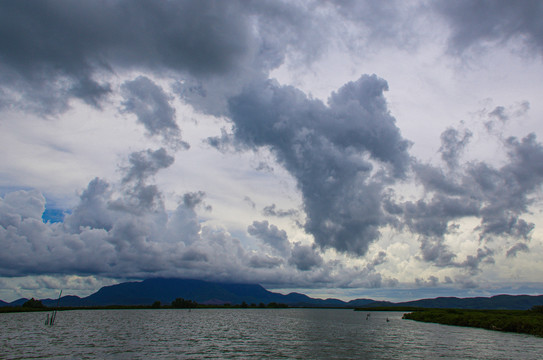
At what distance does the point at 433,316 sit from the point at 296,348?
502 ft

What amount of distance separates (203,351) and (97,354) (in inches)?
751

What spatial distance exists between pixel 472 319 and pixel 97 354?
6113 inches

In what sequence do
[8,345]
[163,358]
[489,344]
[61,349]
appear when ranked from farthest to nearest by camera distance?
[489,344] → [8,345] → [61,349] → [163,358]

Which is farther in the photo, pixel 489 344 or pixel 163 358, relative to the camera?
pixel 489 344

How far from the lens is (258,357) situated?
207 ft

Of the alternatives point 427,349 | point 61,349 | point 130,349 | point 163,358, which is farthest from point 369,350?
point 61,349

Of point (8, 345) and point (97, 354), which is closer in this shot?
point (97, 354)

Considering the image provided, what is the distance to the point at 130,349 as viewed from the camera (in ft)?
238

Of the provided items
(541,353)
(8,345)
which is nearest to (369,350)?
(541,353)

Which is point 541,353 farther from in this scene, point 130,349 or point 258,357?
point 130,349

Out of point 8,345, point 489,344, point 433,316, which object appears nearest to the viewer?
point 8,345

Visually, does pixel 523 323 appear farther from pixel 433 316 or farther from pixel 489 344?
pixel 433 316

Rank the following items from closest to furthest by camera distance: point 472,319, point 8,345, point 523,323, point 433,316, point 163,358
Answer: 1. point 163,358
2. point 8,345
3. point 523,323
4. point 472,319
5. point 433,316

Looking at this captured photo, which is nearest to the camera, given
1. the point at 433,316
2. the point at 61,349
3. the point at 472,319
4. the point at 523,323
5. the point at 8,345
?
the point at 61,349
